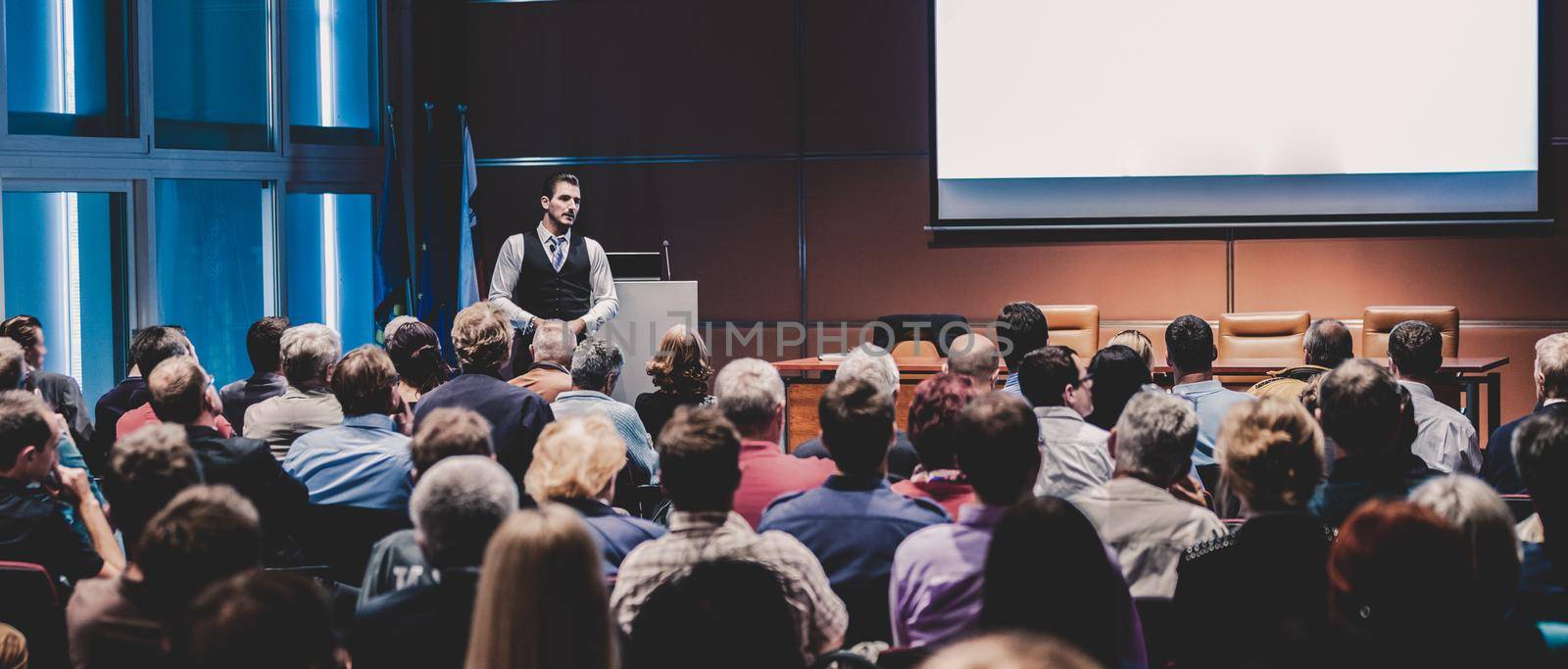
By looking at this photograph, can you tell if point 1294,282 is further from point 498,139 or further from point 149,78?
point 149,78

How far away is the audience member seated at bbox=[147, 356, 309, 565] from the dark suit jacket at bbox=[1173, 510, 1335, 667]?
208cm

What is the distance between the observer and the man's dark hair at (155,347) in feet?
14.2

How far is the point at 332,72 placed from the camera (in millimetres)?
7844

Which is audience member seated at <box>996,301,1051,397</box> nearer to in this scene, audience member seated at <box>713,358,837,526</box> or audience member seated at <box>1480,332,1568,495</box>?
audience member seated at <box>1480,332,1568,495</box>

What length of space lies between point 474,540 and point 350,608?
114 cm

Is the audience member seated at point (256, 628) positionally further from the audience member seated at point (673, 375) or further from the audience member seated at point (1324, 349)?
the audience member seated at point (1324, 349)

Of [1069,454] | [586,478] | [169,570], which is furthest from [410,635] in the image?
[1069,454]

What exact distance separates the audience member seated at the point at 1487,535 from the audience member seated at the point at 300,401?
293 cm

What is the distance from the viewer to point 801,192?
25.9ft

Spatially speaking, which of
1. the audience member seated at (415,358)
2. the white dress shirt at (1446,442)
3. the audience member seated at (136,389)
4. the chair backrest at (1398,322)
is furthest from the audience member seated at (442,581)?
the chair backrest at (1398,322)

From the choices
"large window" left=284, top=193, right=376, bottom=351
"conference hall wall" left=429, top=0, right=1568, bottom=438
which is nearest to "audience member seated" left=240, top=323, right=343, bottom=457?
"large window" left=284, top=193, right=376, bottom=351

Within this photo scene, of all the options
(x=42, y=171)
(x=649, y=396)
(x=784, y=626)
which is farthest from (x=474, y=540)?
(x=42, y=171)

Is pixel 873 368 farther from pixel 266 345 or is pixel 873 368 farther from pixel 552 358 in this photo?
pixel 266 345

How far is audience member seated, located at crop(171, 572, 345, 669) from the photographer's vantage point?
147cm
